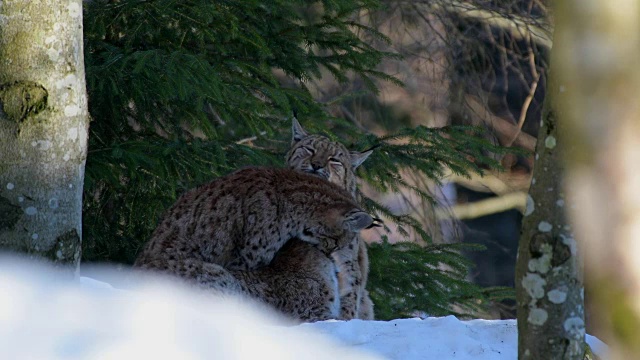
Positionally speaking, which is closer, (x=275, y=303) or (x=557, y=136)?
(x=557, y=136)

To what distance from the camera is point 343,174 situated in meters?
6.71

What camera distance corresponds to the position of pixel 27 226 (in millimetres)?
4172

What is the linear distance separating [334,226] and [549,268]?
8.36 feet

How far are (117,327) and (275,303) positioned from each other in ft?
6.09

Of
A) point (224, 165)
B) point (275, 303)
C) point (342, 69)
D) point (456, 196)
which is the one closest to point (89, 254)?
point (224, 165)

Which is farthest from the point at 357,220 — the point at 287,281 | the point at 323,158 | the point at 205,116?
the point at 205,116

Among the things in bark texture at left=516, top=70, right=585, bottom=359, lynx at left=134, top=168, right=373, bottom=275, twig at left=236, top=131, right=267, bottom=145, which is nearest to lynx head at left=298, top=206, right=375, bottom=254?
lynx at left=134, top=168, right=373, bottom=275

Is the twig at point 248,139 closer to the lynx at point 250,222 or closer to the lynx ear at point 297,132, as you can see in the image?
the lynx ear at point 297,132

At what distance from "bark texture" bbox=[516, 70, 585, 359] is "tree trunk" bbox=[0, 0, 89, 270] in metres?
1.98

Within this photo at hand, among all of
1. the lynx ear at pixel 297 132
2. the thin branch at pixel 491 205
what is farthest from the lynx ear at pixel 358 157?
the thin branch at pixel 491 205

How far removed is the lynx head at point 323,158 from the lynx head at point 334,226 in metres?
0.93

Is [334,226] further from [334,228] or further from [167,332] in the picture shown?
[167,332]

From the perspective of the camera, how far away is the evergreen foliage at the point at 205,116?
6341 millimetres

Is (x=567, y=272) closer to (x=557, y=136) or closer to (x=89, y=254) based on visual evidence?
(x=557, y=136)
